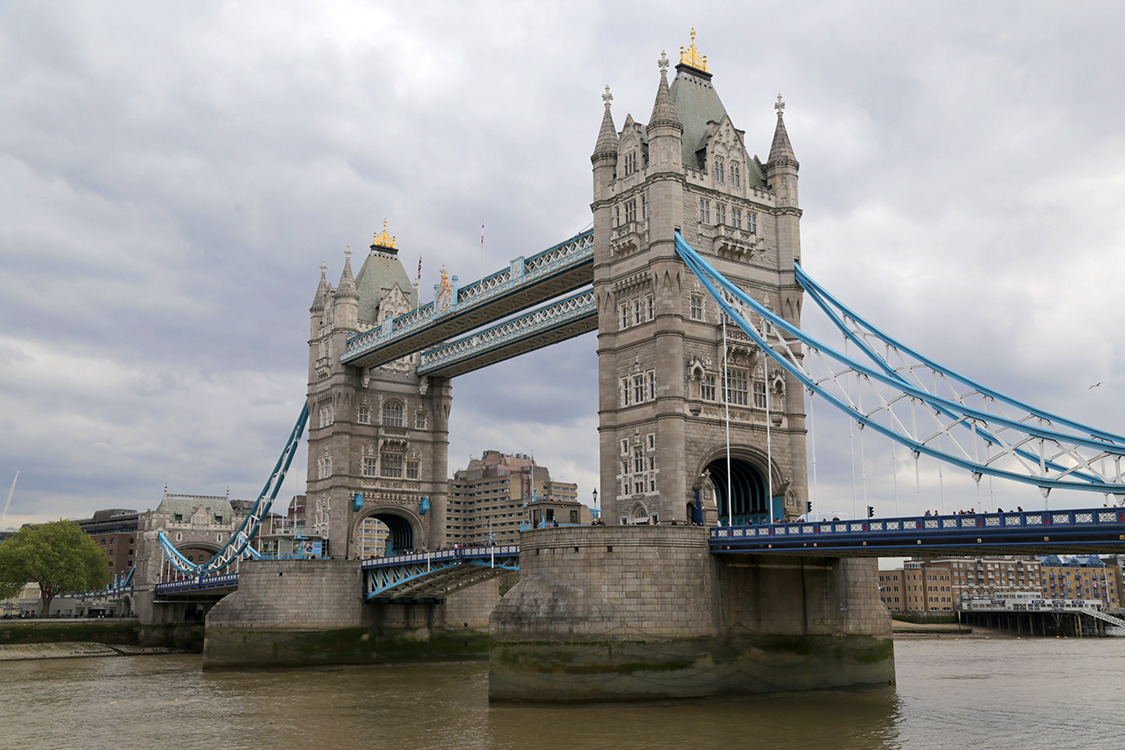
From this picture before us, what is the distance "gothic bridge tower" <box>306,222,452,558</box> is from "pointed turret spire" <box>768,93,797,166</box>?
32893 mm

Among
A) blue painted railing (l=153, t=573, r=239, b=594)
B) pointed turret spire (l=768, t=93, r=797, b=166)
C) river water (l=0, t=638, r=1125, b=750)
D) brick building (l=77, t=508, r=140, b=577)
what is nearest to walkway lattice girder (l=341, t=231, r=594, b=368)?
pointed turret spire (l=768, t=93, r=797, b=166)

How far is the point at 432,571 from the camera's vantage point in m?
55.7

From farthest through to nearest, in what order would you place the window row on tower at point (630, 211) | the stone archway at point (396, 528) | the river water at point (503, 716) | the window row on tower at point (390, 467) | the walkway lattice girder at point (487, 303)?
the window row on tower at point (390, 467) < the stone archway at point (396, 528) < the walkway lattice girder at point (487, 303) < the window row on tower at point (630, 211) < the river water at point (503, 716)

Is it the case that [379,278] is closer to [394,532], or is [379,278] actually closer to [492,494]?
[394,532]

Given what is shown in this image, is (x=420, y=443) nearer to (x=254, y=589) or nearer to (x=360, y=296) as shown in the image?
(x=360, y=296)

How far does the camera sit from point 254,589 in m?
59.8

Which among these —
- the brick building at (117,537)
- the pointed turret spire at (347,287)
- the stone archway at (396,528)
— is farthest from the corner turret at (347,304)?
the brick building at (117,537)

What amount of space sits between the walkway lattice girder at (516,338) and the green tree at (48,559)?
135 ft

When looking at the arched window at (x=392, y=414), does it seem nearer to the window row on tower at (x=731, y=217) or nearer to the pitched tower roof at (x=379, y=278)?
the pitched tower roof at (x=379, y=278)

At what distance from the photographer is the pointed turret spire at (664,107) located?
46781 mm

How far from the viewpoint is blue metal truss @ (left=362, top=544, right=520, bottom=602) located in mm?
50344

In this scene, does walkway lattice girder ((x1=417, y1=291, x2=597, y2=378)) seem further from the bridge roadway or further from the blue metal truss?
the bridge roadway

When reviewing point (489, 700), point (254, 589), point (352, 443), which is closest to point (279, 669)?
point (254, 589)

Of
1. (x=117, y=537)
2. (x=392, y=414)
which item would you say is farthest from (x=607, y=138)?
(x=117, y=537)
